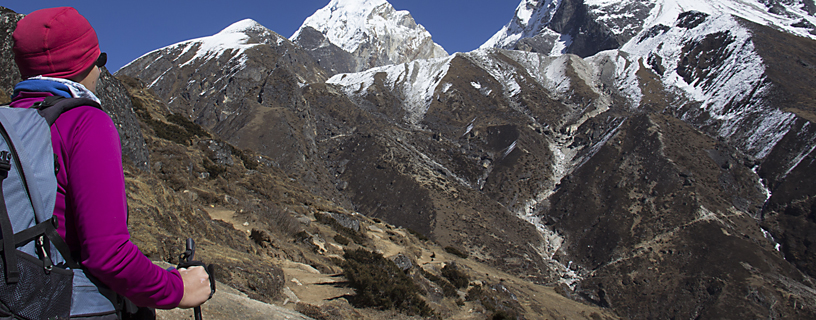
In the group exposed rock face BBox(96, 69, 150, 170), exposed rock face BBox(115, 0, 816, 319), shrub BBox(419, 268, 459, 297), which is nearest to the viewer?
exposed rock face BBox(96, 69, 150, 170)

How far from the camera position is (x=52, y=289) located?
1.65m

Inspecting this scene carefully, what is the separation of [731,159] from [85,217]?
389ft

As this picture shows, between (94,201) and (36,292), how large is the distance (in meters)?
0.38

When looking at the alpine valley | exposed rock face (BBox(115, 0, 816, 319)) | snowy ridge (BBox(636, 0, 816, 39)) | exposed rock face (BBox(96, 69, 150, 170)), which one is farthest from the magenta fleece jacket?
snowy ridge (BBox(636, 0, 816, 39))

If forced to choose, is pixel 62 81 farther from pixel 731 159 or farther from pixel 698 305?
pixel 731 159

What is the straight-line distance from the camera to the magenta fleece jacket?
1664mm

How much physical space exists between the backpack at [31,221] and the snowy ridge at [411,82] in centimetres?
12952

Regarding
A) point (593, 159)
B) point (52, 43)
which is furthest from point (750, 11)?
point (52, 43)

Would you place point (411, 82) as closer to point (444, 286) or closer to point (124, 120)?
point (444, 286)

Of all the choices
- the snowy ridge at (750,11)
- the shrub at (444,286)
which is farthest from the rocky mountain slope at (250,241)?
the snowy ridge at (750,11)

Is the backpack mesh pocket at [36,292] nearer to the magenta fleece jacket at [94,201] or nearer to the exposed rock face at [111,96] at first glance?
the magenta fleece jacket at [94,201]

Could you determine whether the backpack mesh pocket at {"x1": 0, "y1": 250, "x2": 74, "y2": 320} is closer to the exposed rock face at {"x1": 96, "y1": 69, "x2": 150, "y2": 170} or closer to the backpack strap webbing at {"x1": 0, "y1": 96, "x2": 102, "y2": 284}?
the backpack strap webbing at {"x1": 0, "y1": 96, "x2": 102, "y2": 284}

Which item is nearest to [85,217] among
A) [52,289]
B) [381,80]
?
[52,289]

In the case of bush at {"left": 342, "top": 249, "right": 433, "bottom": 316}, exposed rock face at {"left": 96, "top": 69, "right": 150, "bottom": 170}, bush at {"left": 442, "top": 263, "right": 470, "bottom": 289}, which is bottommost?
bush at {"left": 442, "top": 263, "right": 470, "bottom": 289}
